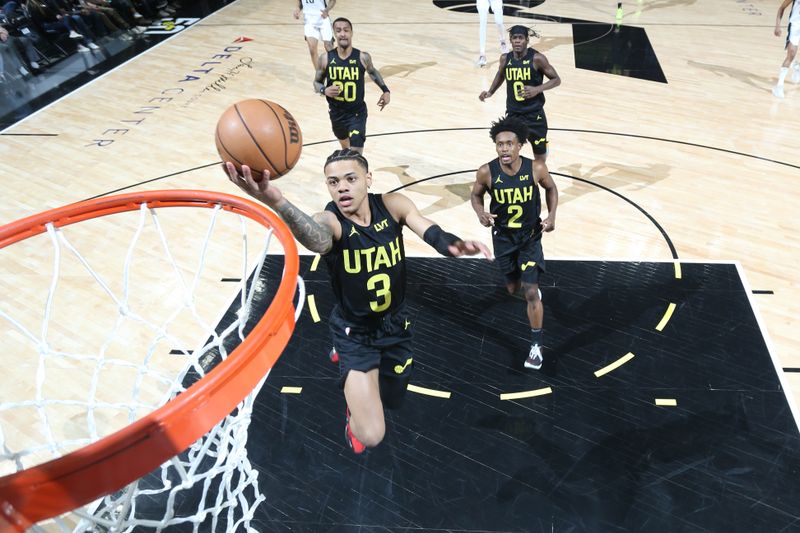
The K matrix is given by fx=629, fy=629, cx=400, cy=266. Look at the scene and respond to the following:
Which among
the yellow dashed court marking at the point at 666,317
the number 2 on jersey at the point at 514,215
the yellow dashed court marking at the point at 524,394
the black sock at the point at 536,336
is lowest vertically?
the yellow dashed court marking at the point at 666,317

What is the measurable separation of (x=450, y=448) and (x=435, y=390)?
491mm

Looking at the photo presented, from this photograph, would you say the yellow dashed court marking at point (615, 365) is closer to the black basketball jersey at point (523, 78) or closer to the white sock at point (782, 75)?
the black basketball jersey at point (523, 78)

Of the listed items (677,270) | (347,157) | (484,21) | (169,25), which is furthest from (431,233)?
(169,25)

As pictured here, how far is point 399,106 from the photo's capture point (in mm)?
8648

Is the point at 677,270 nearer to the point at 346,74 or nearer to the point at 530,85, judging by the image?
the point at 530,85

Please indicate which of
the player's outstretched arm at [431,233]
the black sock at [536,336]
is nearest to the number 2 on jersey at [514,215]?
the black sock at [536,336]

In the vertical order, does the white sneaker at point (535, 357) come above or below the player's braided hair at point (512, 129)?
below

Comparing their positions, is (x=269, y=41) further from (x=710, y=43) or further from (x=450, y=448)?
(x=450, y=448)

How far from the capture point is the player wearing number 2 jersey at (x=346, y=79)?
5.95 meters

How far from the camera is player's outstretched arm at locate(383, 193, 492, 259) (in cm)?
297

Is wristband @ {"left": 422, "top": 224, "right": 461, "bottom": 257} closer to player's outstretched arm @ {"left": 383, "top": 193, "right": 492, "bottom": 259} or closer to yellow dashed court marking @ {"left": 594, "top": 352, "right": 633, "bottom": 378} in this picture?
player's outstretched arm @ {"left": 383, "top": 193, "right": 492, "bottom": 259}

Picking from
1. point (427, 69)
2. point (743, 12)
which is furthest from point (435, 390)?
point (743, 12)

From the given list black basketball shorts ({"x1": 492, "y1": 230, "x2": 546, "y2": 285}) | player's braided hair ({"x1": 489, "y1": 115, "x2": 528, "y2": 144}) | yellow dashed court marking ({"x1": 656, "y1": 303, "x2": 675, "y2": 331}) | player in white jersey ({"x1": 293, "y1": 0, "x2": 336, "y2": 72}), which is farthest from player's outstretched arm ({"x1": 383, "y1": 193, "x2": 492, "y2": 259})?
player in white jersey ({"x1": 293, "y1": 0, "x2": 336, "y2": 72})

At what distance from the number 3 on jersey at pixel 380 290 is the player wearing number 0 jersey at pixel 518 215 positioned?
1.07m
